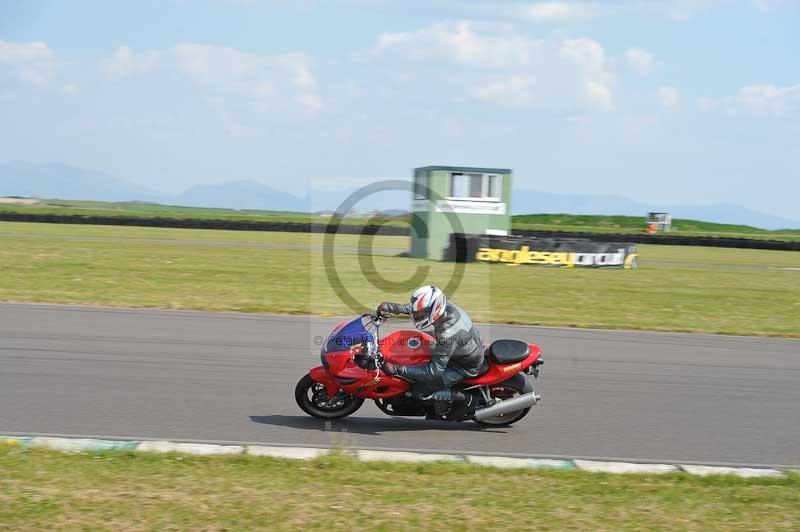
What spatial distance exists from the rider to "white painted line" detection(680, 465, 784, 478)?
208 centimetres

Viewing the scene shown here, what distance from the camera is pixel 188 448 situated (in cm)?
643

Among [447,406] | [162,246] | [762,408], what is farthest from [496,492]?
[162,246]

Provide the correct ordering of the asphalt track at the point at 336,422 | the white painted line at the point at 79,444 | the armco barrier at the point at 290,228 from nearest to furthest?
1. the white painted line at the point at 79,444
2. the asphalt track at the point at 336,422
3. the armco barrier at the point at 290,228

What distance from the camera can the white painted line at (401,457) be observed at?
642 cm

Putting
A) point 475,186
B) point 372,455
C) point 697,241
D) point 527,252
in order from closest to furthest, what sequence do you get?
point 372,455 → point 527,252 → point 475,186 → point 697,241

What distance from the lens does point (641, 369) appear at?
1110 cm

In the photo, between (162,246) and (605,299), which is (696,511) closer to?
(605,299)

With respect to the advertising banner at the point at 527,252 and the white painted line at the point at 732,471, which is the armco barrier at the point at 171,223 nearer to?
the advertising banner at the point at 527,252

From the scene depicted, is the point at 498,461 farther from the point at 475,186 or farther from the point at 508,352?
the point at 475,186

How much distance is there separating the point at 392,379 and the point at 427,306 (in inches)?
31.3

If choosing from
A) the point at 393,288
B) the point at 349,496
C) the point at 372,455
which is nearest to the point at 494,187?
the point at 393,288

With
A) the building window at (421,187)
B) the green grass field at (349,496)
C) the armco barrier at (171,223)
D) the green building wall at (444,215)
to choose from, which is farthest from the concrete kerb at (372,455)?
the armco barrier at (171,223)

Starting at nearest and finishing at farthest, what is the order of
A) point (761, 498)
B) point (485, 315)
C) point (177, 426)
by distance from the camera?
1. point (761, 498)
2. point (177, 426)
3. point (485, 315)

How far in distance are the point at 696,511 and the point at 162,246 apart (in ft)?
95.5
